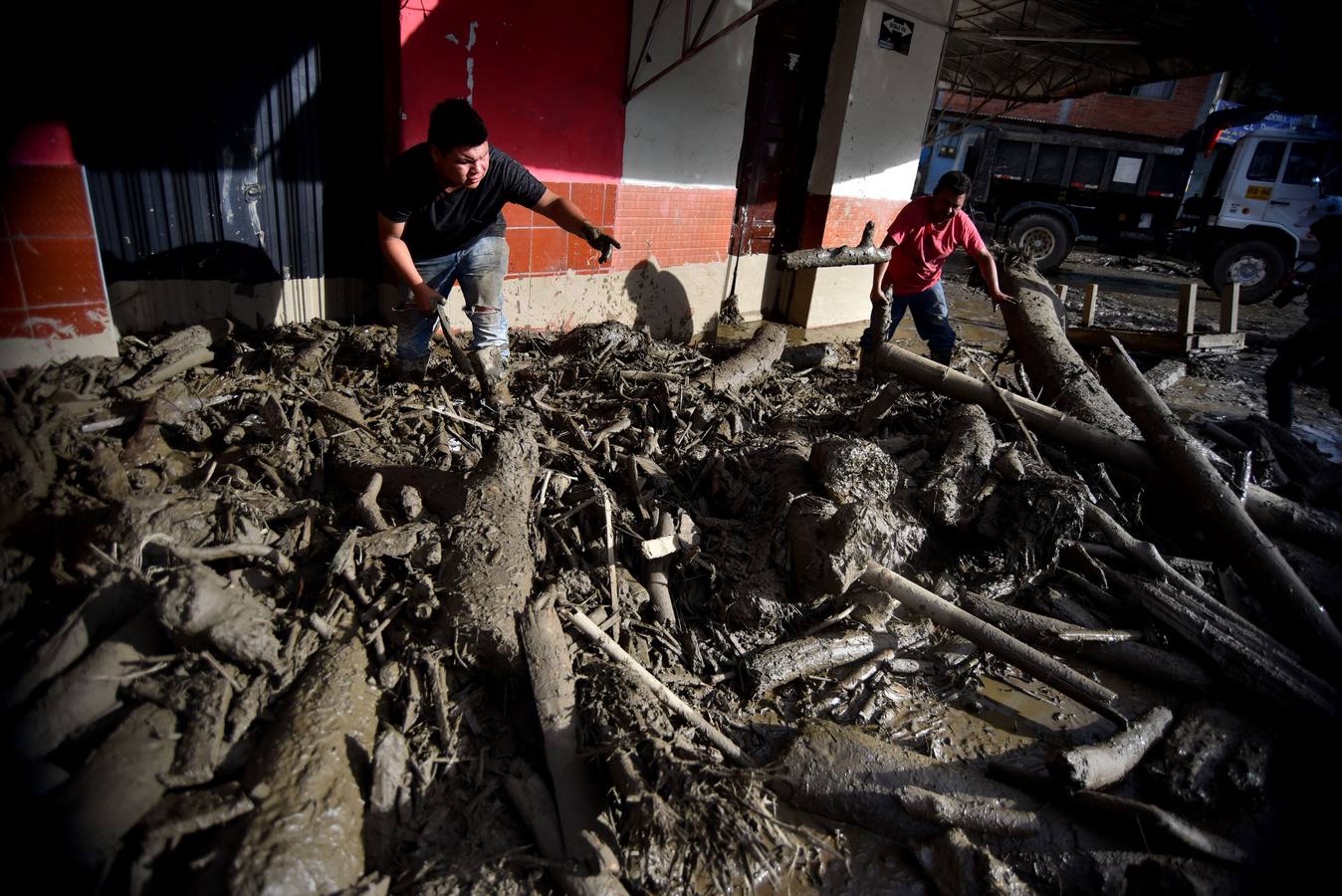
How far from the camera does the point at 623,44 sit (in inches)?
217

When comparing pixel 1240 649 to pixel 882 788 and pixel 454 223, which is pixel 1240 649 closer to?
pixel 882 788

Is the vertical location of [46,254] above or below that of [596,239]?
below

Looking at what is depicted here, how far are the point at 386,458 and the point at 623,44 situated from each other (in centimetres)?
417

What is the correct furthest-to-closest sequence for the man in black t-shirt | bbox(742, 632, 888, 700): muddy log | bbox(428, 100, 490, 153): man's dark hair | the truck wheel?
the truck wheel → the man in black t-shirt → bbox(428, 100, 490, 153): man's dark hair → bbox(742, 632, 888, 700): muddy log

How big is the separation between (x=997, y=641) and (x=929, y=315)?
3.84 m

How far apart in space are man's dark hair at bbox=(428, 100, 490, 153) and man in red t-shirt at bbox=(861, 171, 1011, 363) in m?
3.60

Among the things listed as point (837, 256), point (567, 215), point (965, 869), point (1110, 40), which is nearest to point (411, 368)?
point (567, 215)

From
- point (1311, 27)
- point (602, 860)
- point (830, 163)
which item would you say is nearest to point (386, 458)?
point (602, 860)

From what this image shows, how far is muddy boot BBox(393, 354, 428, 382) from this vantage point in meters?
4.29

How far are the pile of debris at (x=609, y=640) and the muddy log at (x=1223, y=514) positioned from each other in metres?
0.02

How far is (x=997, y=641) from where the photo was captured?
305 centimetres

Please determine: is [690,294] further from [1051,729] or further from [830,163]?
[1051,729]

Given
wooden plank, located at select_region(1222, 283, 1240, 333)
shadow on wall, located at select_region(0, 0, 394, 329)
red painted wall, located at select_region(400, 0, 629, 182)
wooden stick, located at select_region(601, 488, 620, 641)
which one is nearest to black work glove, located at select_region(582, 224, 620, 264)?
red painted wall, located at select_region(400, 0, 629, 182)

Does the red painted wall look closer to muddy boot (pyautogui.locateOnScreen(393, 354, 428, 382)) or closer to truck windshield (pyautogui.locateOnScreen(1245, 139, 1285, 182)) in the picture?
muddy boot (pyautogui.locateOnScreen(393, 354, 428, 382))
